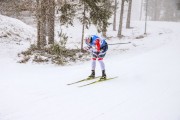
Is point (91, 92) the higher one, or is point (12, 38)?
point (12, 38)

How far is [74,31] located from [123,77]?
21102 mm

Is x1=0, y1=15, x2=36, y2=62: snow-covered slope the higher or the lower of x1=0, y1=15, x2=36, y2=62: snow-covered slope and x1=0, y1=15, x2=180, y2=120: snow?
the higher

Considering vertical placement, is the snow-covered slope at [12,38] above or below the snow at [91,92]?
above

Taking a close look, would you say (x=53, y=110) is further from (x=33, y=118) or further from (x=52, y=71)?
(x=52, y=71)

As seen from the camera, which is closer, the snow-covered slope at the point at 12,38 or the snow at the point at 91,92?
the snow at the point at 91,92

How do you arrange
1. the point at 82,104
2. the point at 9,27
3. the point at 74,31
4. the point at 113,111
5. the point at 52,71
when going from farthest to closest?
the point at 74,31, the point at 9,27, the point at 52,71, the point at 82,104, the point at 113,111

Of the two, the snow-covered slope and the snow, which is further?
the snow-covered slope

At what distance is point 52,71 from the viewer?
13703 mm

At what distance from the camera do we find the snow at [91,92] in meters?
7.36

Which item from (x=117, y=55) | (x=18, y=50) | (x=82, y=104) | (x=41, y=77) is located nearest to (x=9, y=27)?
(x=18, y=50)

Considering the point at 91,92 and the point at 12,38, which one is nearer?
the point at 91,92

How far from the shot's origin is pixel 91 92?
944 cm

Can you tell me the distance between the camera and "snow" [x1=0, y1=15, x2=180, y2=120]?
7359mm

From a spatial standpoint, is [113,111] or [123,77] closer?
[113,111]
